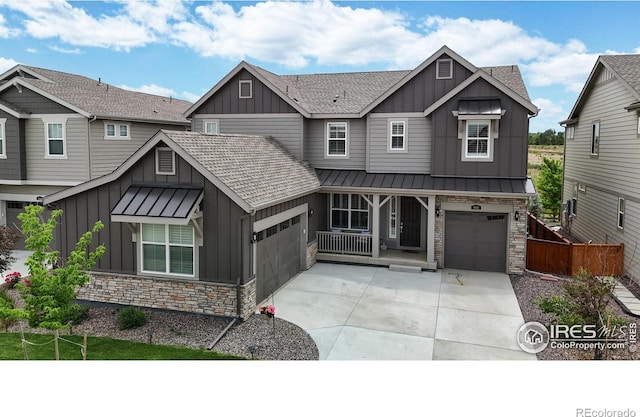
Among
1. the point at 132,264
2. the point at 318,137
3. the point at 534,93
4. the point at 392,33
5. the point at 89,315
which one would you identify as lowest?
the point at 89,315

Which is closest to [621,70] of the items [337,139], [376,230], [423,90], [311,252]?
[423,90]

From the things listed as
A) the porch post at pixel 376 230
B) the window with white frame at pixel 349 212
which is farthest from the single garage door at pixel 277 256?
the window with white frame at pixel 349 212

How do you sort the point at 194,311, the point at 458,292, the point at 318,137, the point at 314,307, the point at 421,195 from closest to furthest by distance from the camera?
the point at 194,311 → the point at 314,307 → the point at 458,292 → the point at 421,195 → the point at 318,137

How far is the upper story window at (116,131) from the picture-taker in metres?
18.5

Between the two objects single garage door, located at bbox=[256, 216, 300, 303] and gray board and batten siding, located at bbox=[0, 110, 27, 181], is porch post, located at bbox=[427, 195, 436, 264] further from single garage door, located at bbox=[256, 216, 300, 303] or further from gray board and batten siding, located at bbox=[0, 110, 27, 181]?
gray board and batten siding, located at bbox=[0, 110, 27, 181]

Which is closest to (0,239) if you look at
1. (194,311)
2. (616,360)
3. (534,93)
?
(194,311)

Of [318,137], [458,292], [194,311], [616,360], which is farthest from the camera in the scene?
[318,137]

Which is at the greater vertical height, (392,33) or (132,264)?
(392,33)

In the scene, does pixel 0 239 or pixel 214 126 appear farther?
pixel 214 126

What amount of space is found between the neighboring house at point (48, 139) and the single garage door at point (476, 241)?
511 inches

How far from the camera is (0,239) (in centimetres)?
1478

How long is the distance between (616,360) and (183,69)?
A: 15017mm

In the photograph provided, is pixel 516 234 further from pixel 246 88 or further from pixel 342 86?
pixel 246 88

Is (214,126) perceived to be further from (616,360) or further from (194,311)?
(616,360)
